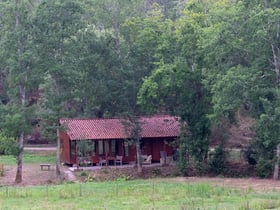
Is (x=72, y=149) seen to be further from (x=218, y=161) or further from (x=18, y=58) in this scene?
(x=218, y=161)

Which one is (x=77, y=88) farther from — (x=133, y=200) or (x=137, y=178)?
(x=133, y=200)

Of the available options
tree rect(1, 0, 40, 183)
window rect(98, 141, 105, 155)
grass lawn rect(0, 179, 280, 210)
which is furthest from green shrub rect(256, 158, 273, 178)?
tree rect(1, 0, 40, 183)

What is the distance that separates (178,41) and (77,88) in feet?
26.6

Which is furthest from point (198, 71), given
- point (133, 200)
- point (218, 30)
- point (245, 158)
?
point (133, 200)

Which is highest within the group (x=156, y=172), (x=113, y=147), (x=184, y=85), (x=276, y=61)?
(x=276, y=61)

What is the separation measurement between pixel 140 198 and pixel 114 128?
60.0ft

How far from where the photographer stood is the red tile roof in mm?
45062

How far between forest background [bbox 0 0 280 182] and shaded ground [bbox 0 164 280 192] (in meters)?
1.35

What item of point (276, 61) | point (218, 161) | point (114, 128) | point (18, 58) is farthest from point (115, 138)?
point (276, 61)

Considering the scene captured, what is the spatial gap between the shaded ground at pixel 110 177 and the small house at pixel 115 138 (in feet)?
7.47

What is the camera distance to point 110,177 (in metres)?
40.6

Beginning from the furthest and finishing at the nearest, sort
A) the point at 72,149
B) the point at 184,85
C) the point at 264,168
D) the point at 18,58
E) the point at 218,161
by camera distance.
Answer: the point at 72,149, the point at 218,161, the point at 184,85, the point at 264,168, the point at 18,58

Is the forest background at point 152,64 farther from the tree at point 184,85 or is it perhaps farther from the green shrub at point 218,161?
the green shrub at point 218,161

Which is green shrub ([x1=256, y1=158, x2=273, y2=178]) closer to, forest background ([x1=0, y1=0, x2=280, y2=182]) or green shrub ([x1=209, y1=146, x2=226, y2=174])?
forest background ([x1=0, y1=0, x2=280, y2=182])
